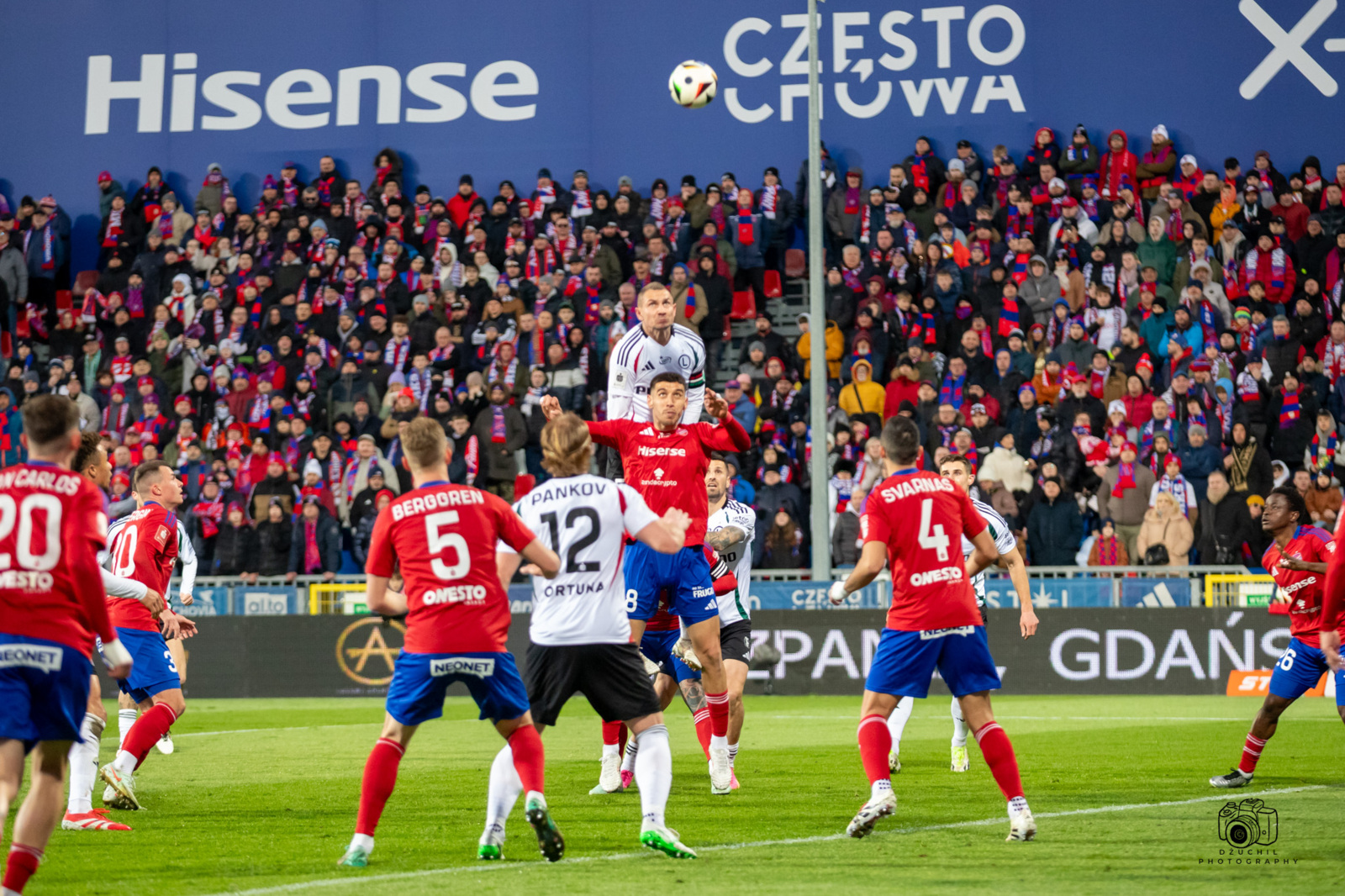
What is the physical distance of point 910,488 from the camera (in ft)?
26.6

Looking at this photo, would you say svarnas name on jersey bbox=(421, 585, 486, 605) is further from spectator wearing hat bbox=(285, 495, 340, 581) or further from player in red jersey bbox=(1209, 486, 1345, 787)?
spectator wearing hat bbox=(285, 495, 340, 581)

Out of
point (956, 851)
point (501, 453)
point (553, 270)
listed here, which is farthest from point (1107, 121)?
point (956, 851)

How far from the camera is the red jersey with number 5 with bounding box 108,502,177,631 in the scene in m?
9.97

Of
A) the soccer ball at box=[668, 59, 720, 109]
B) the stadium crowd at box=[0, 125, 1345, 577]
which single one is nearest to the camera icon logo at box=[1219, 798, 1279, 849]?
the stadium crowd at box=[0, 125, 1345, 577]

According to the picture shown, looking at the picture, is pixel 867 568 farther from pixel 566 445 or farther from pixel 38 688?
pixel 38 688

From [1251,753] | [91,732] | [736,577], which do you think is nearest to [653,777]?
[736,577]

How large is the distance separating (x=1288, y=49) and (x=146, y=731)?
78.1 feet

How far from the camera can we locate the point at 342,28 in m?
30.6

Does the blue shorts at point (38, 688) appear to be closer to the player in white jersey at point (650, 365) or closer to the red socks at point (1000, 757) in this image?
the red socks at point (1000, 757)

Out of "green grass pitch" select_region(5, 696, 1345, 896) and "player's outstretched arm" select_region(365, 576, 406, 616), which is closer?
"green grass pitch" select_region(5, 696, 1345, 896)

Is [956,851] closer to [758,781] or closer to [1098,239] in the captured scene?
[758,781]

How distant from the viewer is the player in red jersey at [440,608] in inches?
280

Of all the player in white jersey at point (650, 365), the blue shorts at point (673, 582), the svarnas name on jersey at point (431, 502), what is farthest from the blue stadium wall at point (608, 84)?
the svarnas name on jersey at point (431, 502)

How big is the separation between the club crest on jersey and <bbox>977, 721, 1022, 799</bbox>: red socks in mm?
2525
